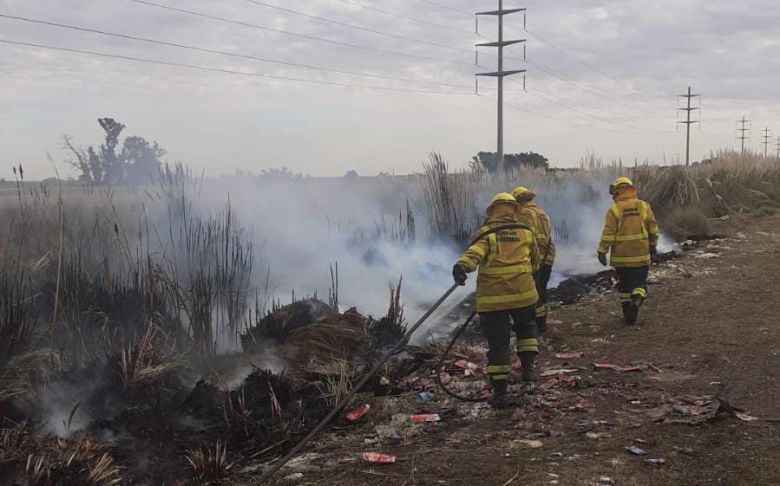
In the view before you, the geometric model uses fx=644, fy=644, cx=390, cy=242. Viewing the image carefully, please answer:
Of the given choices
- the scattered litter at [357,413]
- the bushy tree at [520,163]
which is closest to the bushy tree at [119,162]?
the scattered litter at [357,413]

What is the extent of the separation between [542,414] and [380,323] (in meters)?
2.59

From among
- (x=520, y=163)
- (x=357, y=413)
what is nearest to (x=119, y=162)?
(x=357, y=413)

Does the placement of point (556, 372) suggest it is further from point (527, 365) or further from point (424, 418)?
point (424, 418)

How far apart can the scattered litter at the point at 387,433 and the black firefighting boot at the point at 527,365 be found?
1.38 m

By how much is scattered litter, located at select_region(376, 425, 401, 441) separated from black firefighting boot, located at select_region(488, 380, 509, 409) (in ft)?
2.71

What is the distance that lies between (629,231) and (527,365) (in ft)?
8.94

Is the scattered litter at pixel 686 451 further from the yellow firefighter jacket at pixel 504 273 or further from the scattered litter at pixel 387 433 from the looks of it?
the scattered litter at pixel 387 433

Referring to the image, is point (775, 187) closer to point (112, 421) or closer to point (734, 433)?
point (734, 433)

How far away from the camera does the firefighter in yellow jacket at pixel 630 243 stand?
23.8 feet

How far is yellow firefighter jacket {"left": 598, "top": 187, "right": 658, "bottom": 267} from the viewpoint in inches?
286

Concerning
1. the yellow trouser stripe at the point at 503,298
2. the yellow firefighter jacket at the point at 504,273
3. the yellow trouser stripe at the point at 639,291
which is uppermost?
the yellow firefighter jacket at the point at 504,273

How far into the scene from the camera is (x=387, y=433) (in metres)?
4.46

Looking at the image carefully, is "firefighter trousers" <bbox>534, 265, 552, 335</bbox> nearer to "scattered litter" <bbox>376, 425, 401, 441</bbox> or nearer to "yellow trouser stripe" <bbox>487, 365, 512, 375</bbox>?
"yellow trouser stripe" <bbox>487, 365, 512, 375</bbox>

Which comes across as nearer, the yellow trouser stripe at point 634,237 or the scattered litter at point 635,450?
the scattered litter at point 635,450
